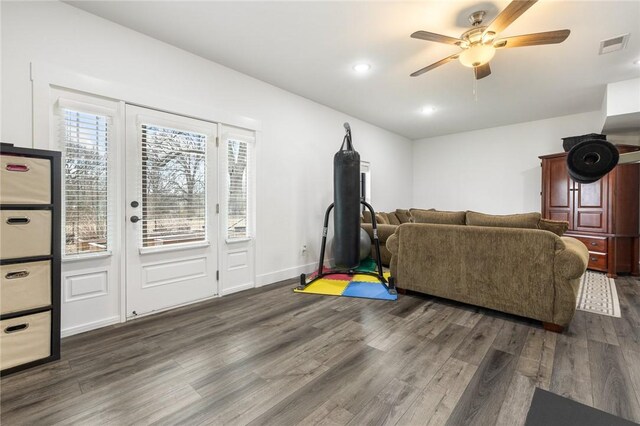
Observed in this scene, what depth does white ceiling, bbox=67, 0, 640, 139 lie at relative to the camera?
228 centimetres

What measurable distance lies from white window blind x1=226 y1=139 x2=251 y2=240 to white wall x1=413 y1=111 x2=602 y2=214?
4840mm

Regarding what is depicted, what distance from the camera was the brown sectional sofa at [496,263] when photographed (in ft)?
7.57

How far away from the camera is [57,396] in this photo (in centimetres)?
155

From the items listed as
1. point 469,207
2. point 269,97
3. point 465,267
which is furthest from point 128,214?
point 469,207

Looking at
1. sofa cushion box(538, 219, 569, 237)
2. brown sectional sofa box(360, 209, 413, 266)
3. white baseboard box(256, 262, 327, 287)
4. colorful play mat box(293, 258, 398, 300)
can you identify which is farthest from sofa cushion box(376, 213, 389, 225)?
sofa cushion box(538, 219, 569, 237)

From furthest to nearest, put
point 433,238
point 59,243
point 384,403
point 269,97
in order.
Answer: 1. point 269,97
2. point 433,238
3. point 59,243
4. point 384,403

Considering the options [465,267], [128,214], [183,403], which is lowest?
[183,403]

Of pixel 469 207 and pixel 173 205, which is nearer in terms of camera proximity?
pixel 173 205

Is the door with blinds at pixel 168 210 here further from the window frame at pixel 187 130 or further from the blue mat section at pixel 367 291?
the blue mat section at pixel 367 291

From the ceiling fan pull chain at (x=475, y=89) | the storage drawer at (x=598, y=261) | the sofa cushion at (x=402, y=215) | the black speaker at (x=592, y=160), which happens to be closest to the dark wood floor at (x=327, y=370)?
the black speaker at (x=592, y=160)

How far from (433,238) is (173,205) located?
271cm

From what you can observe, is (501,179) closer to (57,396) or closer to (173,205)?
(173,205)

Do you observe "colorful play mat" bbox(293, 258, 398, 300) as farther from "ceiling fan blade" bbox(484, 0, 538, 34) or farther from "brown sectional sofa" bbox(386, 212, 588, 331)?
"ceiling fan blade" bbox(484, 0, 538, 34)

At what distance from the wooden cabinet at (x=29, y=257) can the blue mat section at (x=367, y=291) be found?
2525mm
